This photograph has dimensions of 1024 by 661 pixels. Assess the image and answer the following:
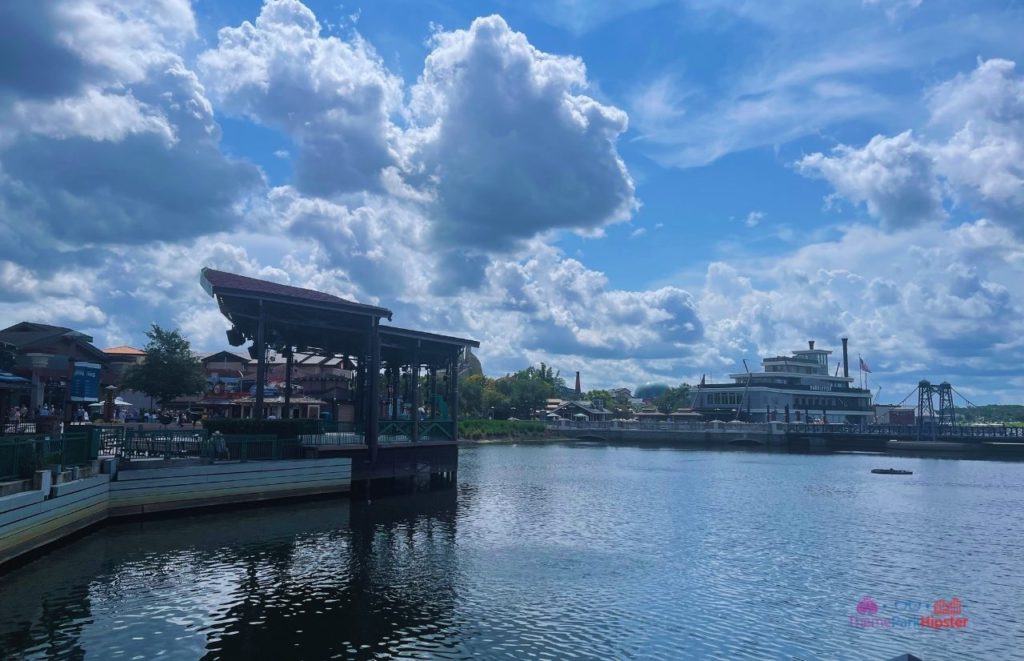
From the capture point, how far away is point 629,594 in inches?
795

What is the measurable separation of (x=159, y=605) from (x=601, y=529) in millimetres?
18667

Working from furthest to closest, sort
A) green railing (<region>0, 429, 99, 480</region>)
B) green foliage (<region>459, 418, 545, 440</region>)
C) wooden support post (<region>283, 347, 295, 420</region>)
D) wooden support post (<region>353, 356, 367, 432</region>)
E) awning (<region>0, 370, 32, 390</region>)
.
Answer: green foliage (<region>459, 418, 545, 440</region>), wooden support post (<region>353, 356, 367, 432</region>), wooden support post (<region>283, 347, 295, 420</region>), awning (<region>0, 370, 32, 390</region>), green railing (<region>0, 429, 99, 480</region>)

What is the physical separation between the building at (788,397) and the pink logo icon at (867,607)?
12284cm

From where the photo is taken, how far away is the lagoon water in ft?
51.8

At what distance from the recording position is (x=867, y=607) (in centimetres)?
1941

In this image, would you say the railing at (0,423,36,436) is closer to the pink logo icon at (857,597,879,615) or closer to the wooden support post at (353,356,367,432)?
the wooden support post at (353,356,367,432)

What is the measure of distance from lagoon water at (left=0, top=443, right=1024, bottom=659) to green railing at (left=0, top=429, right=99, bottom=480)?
2.75 metres

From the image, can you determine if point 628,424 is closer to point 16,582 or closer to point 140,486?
point 140,486

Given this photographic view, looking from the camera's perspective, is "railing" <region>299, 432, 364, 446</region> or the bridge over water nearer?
"railing" <region>299, 432, 364, 446</region>

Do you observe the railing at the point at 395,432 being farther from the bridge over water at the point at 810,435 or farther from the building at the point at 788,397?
the building at the point at 788,397

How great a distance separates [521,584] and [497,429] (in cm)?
10671

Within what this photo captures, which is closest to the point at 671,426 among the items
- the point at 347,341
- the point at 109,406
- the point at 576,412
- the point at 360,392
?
the point at 576,412

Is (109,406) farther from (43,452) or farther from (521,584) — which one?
(521,584)

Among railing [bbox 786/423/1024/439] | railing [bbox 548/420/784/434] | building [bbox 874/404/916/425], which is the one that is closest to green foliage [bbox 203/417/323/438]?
railing [bbox 786/423/1024/439]
